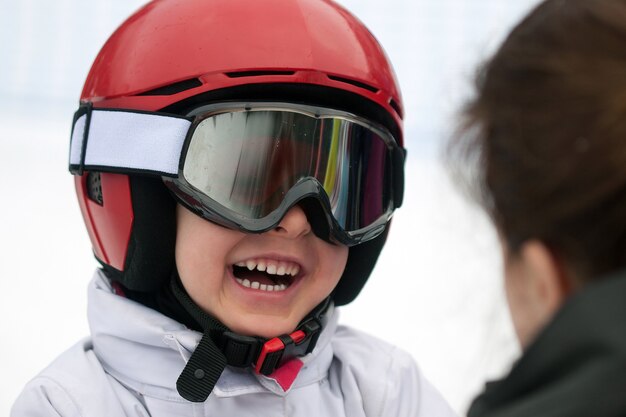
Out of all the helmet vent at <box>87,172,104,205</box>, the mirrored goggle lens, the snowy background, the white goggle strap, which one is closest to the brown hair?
the snowy background

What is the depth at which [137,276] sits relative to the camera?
163 centimetres

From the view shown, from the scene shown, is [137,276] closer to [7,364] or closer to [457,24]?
[7,364]

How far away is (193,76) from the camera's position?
5.27 ft

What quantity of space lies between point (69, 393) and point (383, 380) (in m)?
0.59

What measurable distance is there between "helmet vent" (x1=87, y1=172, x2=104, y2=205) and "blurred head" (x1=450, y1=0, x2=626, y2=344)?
897mm

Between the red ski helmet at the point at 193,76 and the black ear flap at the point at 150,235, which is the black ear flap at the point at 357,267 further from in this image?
the black ear flap at the point at 150,235

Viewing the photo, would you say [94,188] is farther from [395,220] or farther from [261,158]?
[395,220]

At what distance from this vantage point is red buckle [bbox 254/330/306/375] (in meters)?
1.59

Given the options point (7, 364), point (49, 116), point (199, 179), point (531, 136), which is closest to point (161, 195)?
point (199, 179)

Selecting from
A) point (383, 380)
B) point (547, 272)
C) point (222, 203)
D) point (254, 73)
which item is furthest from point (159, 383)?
point (547, 272)

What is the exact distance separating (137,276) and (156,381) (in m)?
0.19

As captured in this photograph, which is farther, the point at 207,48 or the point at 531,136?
the point at 207,48

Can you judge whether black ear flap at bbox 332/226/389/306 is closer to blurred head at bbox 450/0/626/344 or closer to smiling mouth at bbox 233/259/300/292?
smiling mouth at bbox 233/259/300/292

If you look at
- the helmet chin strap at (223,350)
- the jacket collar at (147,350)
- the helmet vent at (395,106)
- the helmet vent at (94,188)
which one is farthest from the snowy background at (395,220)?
the helmet vent at (94,188)
